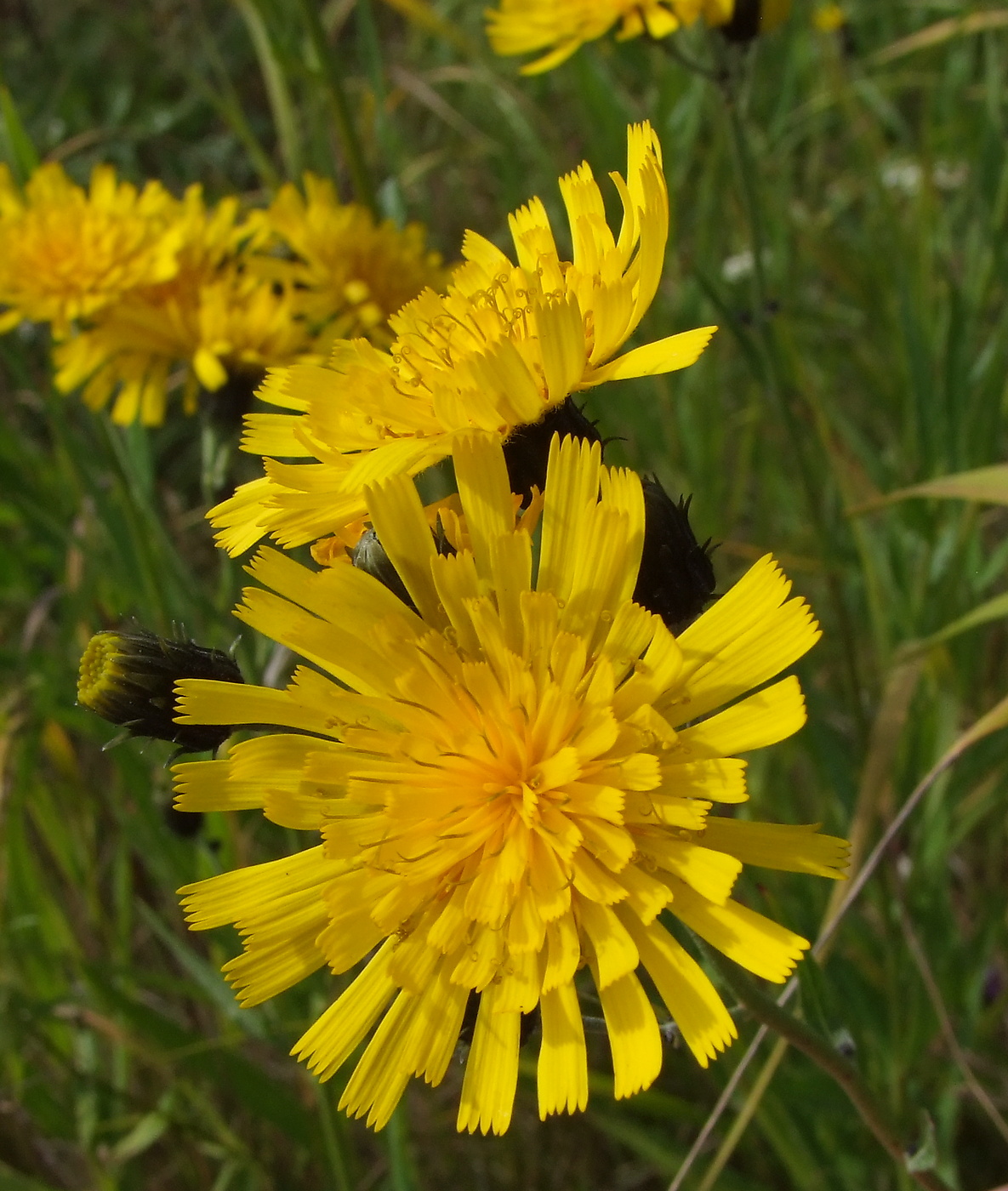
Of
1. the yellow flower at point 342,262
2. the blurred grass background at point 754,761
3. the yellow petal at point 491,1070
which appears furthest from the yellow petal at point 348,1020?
the yellow flower at point 342,262

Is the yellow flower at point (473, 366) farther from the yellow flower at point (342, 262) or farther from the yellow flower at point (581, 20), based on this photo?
the yellow flower at point (342, 262)

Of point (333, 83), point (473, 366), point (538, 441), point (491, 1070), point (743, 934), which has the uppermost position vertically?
point (333, 83)

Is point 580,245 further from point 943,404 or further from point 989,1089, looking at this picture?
point 989,1089

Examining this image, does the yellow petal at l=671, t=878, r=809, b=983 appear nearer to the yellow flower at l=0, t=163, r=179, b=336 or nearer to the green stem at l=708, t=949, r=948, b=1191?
the green stem at l=708, t=949, r=948, b=1191

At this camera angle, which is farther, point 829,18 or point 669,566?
point 829,18

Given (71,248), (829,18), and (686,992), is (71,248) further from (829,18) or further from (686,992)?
(829,18)

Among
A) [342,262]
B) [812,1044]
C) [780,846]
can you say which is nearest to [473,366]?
[780,846]

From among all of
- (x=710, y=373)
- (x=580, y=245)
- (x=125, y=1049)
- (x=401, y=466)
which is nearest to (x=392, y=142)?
(x=710, y=373)
